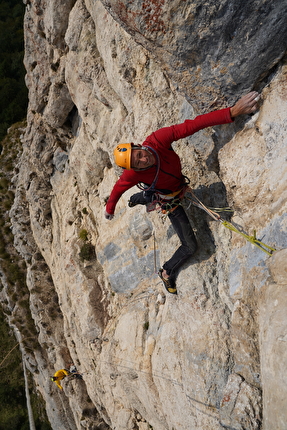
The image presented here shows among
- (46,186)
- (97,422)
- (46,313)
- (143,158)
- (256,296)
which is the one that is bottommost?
(97,422)

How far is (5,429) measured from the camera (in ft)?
75.5

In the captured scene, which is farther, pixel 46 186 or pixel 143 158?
pixel 46 186

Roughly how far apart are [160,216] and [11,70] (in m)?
31.8

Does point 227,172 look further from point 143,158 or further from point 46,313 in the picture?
point 46,313

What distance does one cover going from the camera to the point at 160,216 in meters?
8.11

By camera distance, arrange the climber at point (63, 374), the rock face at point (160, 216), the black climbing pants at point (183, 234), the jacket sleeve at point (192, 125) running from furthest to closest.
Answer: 1. the climber at point (63, 374)
2. the black climbing pants at point (183, 234)
3. the jacket sleeve at point (192, 125)
4. the rock face at point (160, 216)

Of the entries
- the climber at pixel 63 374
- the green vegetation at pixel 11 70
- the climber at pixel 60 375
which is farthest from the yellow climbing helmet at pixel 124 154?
the green vegetation at pixel 11 70

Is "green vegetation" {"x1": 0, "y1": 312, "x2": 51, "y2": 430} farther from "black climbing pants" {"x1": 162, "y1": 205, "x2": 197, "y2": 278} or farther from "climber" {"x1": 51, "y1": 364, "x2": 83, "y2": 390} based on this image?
"black climbing pants" {"x1": 162, "y1": 205, "x2": 197, "y2": 278}

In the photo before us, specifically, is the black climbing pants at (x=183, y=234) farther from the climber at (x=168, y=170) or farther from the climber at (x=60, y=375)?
the climber at (x=60, y=375)

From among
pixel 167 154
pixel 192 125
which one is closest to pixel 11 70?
pixel 167 154

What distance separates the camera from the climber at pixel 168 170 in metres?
5.10

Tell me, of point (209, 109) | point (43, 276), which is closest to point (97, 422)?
point (43, 276)

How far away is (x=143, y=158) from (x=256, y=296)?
3214 millimetres

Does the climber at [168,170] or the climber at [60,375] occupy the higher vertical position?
the climber at [168,170]
